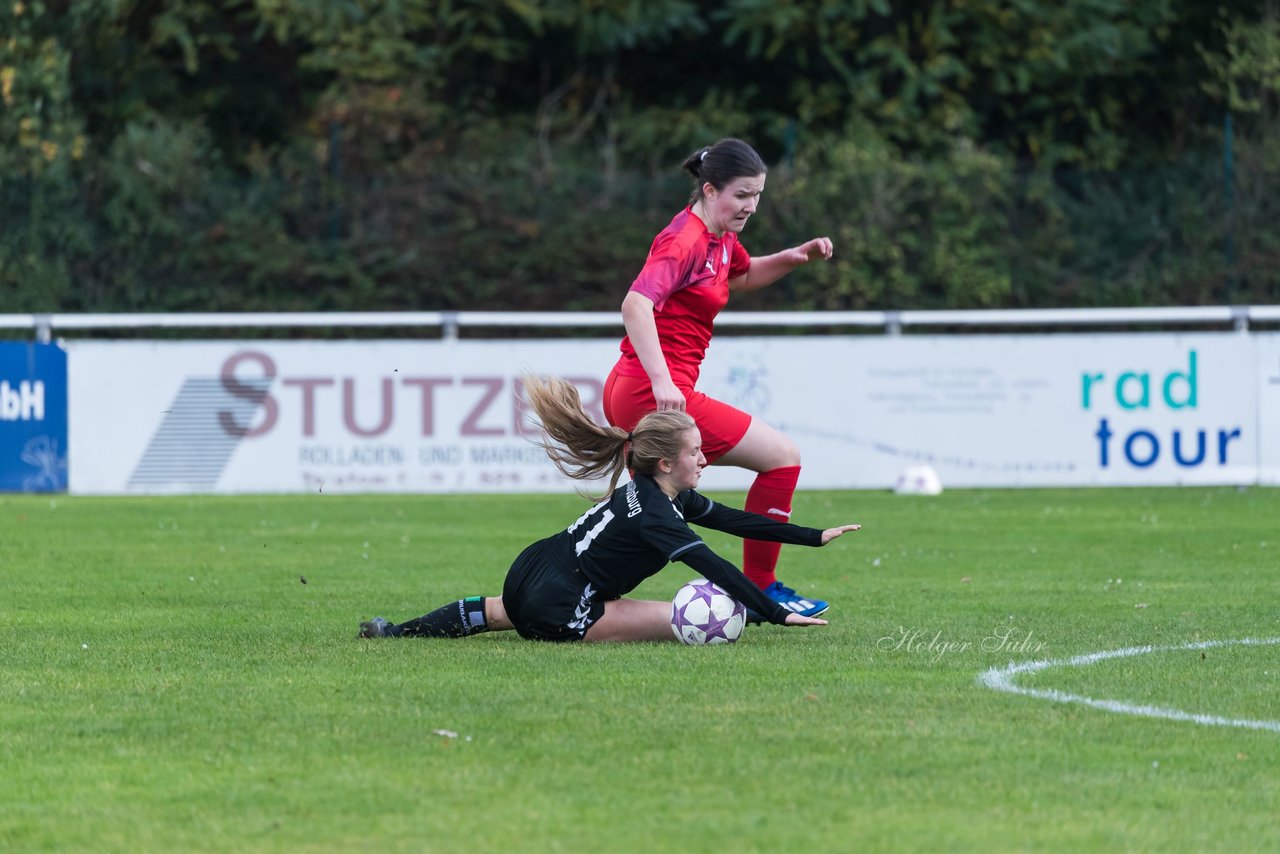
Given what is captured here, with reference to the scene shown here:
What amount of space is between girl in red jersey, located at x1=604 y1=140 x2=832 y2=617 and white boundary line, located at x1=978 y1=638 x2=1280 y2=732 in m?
1.15

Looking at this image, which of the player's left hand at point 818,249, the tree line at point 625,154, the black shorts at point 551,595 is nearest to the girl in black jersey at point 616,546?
the black shorts at point 551,595

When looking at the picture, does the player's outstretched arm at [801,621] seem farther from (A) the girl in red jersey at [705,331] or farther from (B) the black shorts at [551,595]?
(B) the black shorts at [551,595]

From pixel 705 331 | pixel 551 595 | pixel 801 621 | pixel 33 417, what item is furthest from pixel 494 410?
pixel 801 621

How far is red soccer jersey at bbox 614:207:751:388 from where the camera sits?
7.28 m

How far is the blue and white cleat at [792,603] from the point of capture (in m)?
7.37

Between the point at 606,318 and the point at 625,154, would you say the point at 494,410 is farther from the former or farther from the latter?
the point at 625,154

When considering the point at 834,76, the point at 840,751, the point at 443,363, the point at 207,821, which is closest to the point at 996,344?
the point at 443,363

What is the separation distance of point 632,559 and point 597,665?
1.90ft

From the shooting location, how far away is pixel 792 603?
24.3ft

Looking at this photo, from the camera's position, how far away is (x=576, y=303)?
2228cm

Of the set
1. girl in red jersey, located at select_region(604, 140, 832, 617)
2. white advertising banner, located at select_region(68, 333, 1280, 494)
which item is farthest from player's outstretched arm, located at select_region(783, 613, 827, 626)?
white advertising banner, located at select_region(68, 333, 1280, 494)

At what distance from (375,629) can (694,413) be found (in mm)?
1517

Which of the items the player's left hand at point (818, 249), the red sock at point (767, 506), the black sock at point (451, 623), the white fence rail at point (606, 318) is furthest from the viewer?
the white fence rail at point (606, 318)

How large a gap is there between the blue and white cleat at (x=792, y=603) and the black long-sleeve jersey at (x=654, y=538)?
331 mm
